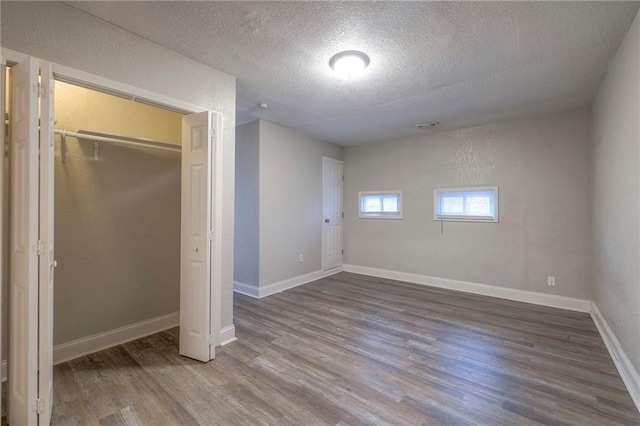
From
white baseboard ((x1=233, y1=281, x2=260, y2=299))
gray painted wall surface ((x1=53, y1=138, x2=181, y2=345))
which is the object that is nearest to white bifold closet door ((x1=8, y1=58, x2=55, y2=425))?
gray painted wall surface ((x1=53, y1=138, x2=181, y2=345))

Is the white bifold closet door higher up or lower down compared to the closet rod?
lower down

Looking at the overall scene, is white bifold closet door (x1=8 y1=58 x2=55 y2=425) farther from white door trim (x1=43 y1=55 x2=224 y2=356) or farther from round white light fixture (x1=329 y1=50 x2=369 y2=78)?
round white light fixture (x1=329 y1=50 x2=369 y2=78)

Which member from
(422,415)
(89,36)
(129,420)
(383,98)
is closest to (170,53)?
(89,36)

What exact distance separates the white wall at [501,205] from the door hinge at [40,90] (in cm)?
462

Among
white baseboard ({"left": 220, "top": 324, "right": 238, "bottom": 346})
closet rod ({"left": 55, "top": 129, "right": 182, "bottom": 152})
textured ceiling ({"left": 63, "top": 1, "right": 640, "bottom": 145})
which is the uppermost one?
textured ceiling ({"left": 63, "top": 1, "right": 640, "bottom": 145})

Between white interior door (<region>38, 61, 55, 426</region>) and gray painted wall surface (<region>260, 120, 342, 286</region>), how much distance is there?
2.67m

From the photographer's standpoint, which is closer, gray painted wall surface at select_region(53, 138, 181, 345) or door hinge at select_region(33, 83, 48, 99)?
door hinge at select_region(33, 83, 48, 99)

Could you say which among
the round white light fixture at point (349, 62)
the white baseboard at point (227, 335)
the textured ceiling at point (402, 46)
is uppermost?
the textured ceiling at point (402, 46)

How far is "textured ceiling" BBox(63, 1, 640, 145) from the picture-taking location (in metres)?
1.86

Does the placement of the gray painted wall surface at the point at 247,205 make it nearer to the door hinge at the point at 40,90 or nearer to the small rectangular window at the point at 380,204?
the small rectangular window at the point at 380,204

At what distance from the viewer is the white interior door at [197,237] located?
2.36m

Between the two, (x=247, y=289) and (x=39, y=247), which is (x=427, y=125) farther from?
(x=39, y=247)

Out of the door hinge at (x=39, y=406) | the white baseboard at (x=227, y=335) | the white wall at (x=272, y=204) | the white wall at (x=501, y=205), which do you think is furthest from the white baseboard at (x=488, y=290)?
the door hinge at (x=39, y=406)

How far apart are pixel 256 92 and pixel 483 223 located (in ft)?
12.2
